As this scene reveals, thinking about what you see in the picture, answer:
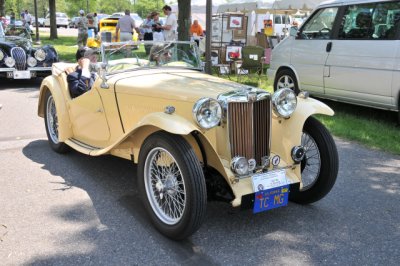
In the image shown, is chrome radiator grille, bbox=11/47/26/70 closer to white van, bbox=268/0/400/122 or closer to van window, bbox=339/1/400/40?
white van, bbox=268/0/400/122

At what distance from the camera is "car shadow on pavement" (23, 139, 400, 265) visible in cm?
311

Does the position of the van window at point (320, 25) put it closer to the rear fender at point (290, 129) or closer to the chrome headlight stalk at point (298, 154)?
the rear fender at point (290, 129)

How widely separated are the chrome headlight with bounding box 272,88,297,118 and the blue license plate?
66cm

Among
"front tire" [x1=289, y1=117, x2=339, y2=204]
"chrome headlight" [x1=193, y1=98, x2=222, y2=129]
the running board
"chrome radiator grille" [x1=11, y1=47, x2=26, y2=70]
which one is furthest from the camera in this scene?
"chrome radiator grille" [x1=11, y1=47, x2=26, y2=70]

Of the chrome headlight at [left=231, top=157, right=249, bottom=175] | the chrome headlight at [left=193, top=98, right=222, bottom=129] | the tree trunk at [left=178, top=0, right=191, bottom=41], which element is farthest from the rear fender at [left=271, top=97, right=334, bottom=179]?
the tree trunk at [left=178, top=0, right=191, bottom=41]

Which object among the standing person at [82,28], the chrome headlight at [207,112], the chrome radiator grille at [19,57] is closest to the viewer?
the chrome headlight at [207,112]

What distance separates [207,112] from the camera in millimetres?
3264

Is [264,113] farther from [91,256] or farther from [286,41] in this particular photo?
[286,41]

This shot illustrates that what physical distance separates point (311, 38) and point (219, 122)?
5.47 metres

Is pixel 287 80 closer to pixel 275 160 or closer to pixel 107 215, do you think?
pixel 275 160

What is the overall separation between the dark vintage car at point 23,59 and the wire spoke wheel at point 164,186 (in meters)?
7.68

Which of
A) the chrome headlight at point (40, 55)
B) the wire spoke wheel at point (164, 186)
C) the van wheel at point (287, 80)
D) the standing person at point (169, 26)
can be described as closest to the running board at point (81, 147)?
the wire spoke wheel at point (164, 186)

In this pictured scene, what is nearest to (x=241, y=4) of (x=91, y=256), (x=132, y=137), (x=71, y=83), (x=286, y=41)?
(x=286, y=41)

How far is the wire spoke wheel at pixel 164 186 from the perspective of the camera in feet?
11.0
